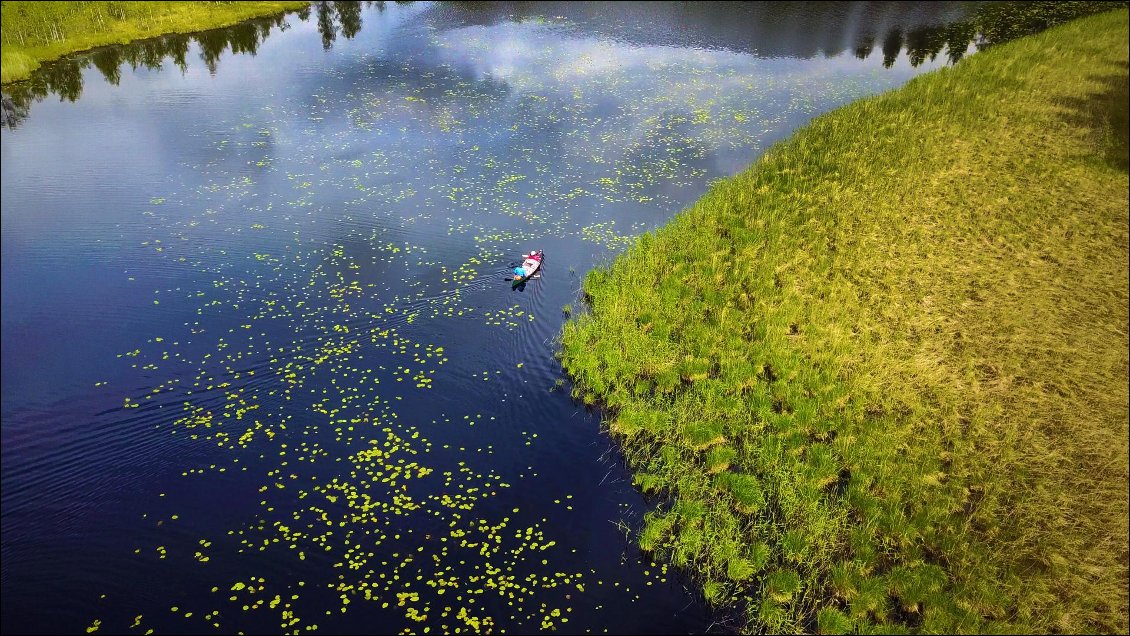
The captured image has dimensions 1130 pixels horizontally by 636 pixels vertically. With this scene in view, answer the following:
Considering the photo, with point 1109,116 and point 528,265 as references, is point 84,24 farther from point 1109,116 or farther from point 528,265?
point 1109,116

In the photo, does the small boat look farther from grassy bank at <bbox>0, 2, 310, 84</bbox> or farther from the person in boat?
grassy bank at <bbox>0, 2, 310, 84</bbox>

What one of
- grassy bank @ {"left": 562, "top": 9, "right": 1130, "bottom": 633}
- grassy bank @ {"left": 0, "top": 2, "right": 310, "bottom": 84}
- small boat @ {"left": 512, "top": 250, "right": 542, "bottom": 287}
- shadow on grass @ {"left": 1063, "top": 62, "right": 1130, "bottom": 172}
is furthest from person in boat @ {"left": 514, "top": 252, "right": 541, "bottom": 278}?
grassy bank @ {"left": 0, "top": 2, "right": 310, "bottom": 84}

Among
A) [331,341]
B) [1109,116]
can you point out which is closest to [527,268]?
[331,341]

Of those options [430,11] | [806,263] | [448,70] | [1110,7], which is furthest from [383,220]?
[1110,7]

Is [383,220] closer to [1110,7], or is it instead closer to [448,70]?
[448,70]

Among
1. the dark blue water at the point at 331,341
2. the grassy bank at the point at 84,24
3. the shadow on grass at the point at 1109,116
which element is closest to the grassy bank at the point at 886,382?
the shadow on grass at the point at 1109,116
